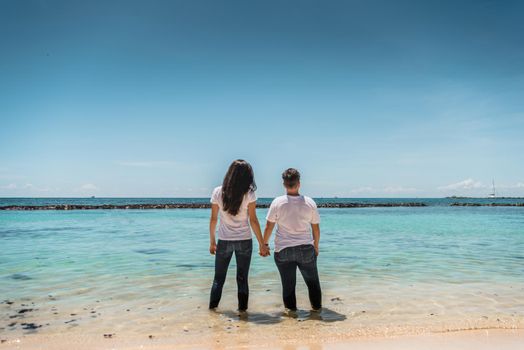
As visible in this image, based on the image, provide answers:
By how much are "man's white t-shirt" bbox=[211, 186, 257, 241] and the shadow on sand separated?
3.84 ft

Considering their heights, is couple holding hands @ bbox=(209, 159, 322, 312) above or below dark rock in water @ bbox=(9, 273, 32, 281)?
above

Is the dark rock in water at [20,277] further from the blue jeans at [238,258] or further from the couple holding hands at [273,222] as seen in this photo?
the couple holding hands at [273,222]

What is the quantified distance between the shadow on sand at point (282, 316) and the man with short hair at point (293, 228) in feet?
1.82

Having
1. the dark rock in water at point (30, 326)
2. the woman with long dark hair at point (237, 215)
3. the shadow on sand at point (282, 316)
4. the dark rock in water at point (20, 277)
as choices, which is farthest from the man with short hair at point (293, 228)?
the dark rock in water at point (20, 277)

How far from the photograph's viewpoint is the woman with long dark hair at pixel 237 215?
546 cm

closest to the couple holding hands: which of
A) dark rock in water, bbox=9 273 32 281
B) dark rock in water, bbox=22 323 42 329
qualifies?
dark rock in water, bbox=22 323 42 329

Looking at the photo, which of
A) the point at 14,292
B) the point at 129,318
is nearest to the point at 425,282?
the point at 129,318

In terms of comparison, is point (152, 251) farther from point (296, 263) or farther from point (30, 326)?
point (296, 263)

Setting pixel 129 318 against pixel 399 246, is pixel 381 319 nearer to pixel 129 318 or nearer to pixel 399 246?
pixel 129 318

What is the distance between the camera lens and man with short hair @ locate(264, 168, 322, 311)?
17.7 feet

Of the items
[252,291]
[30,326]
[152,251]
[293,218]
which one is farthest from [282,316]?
[152,251]

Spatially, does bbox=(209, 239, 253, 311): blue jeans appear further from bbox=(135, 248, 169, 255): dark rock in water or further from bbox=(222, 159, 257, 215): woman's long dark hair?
bbox=(135, 248, 169, 255): dark rock in water

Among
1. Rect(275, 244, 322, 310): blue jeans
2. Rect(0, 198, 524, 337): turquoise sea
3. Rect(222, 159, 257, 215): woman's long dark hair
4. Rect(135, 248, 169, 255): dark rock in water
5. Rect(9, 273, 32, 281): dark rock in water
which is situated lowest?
Rect(0, 198, 524, 337): turquoise sea

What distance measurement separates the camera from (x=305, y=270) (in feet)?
18.2
